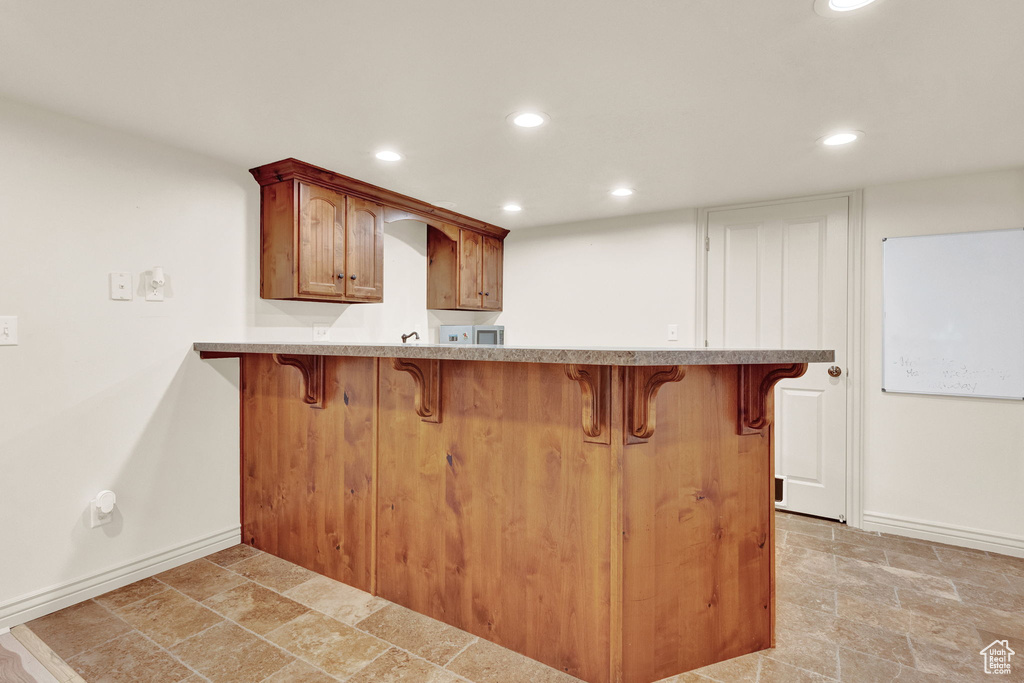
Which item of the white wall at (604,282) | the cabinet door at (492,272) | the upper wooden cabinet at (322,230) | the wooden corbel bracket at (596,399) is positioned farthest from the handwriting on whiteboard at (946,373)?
the upper wooden cabinet at (322,230)

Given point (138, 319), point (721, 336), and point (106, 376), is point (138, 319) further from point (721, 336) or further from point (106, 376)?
point (721, 336)

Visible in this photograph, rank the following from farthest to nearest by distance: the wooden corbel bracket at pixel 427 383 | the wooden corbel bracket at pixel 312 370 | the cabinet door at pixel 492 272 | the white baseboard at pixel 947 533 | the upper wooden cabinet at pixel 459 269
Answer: the cabinet door at pixel 492 272 → the upper wooden cabinet at pixel 459 269 → the white baseboard at pixel 947 533 → the wooden corbel bracket at pixel 312 370 → the wooden corbel bracket at pixel 427 383

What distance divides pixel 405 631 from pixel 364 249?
2.14 meters

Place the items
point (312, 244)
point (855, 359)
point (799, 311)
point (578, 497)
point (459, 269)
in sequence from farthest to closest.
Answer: point (459, 269), point (799, 311), point (855, 359), point (312, 244), point (578, 497)

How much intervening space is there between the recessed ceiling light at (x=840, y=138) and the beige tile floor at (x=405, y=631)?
2.04 m

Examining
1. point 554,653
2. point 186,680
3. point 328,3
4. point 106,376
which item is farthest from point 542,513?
point 106,376

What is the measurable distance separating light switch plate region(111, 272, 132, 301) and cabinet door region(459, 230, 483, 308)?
88.2 inches

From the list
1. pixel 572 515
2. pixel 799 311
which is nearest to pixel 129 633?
pixel 572 515

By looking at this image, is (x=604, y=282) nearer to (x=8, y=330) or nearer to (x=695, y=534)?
(x=695, y=534)

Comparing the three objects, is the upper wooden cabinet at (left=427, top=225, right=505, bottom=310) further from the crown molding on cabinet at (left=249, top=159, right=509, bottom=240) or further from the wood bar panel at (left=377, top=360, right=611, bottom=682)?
the wood bar panel at (left=377, top=360, right=611, bottom=682)

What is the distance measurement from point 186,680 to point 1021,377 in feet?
13.2

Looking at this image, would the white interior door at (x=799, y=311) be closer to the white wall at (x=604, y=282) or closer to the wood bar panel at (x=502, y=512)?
the white wall at (x=604, y=282)

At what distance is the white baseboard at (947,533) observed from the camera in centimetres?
271

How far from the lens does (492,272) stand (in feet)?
14.8
